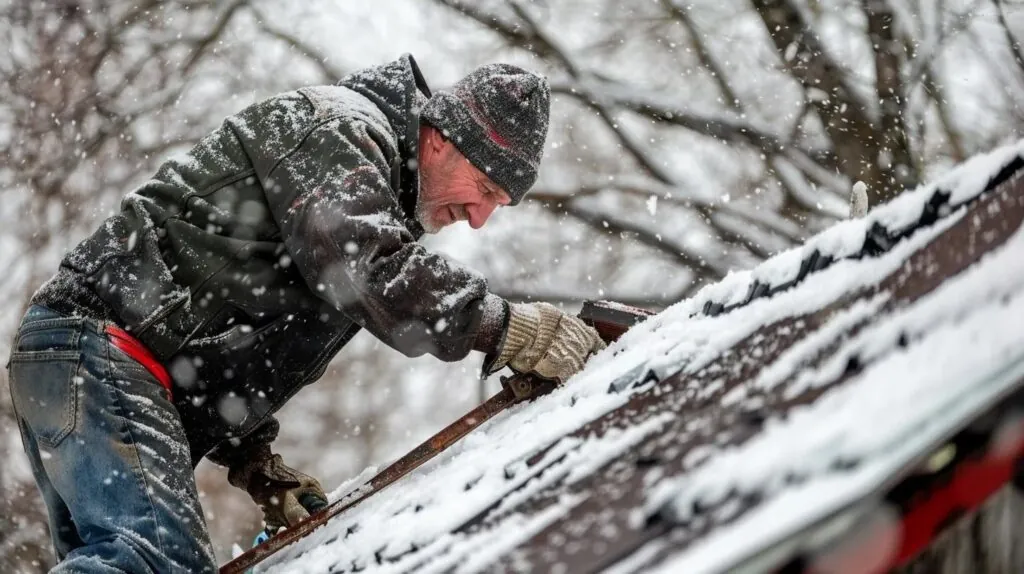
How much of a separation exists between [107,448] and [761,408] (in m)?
1.70

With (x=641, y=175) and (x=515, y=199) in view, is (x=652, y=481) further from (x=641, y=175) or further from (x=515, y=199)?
(x=641, y=175)

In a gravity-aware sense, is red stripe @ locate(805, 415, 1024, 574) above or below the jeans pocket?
below

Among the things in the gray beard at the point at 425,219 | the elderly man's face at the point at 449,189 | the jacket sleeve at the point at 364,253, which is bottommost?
the jacket sleeve at the point at 364,253

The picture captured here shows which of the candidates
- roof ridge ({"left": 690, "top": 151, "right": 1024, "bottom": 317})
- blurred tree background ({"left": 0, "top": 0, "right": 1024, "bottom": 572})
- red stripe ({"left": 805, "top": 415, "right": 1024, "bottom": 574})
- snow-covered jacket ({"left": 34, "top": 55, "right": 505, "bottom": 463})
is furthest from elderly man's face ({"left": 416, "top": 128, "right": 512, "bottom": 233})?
blurred tree background ({"left": 0, "top": 0, "right": 1024, "bottom": 572})

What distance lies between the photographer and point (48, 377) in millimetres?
2488

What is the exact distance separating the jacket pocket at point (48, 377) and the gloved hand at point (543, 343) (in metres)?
1.06

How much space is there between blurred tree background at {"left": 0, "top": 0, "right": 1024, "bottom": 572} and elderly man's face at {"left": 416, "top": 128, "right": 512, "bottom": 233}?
8583 millimetres

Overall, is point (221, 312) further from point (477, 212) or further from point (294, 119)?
point (477, 212)

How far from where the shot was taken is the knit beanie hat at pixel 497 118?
297cm

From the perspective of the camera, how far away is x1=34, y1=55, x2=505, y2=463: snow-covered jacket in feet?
8.24

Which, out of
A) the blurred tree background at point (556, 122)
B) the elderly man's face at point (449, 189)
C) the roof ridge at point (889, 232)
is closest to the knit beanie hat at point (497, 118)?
the elderly man's face at point (449, 189)

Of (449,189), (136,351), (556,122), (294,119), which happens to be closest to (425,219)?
(449,189)

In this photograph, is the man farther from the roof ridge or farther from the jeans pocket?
the roof ridge

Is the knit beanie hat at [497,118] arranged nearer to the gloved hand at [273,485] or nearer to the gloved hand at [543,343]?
the gloved hand at [543,343]
